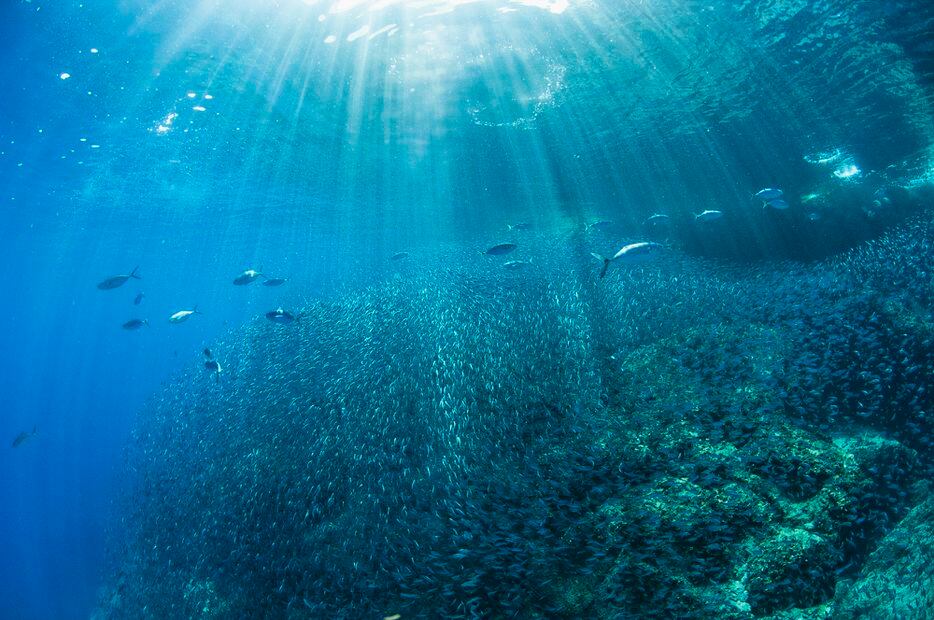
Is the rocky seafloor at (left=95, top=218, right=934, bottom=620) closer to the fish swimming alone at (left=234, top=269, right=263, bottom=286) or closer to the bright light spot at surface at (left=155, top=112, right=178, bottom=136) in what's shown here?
the fish swimming alone at (left=234, top=269, right=263, bottom=286)

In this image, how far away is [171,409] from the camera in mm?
15281

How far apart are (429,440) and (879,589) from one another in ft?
22.5

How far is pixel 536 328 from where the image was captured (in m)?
11.0

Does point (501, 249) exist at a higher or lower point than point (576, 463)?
higher

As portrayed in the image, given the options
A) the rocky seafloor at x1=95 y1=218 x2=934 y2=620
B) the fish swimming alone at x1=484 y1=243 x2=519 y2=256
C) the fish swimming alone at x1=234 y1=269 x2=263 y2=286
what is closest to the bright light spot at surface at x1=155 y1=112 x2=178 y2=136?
the fish swimming alone at x1=234 y1=269 x2=263 y2=286

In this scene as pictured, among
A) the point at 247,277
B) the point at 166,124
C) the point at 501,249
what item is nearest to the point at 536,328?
the point at 501,249

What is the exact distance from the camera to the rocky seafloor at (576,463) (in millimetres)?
5441

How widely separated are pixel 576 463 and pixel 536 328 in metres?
4.68

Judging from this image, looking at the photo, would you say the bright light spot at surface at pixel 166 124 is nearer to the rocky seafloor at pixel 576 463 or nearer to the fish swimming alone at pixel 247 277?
the fish swimming alone at pixel 247 277

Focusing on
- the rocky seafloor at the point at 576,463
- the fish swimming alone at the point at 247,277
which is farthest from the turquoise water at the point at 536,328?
the fish swimming alone at the point at 247,277

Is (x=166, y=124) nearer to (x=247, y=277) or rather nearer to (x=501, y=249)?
(x=247, y=277)

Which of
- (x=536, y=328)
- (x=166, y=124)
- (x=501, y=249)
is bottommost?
(x=536, y=328)

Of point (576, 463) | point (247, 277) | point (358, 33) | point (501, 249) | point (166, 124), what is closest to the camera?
point (576, 463)

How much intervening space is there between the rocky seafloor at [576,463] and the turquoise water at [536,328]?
6 cm
